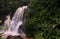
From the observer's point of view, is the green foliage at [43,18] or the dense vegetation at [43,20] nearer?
the dense vegetation at [43,20]

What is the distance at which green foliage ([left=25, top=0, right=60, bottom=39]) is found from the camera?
10.8 metres

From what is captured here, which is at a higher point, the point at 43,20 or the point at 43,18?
the point at 43,18

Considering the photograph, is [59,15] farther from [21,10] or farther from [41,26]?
[21,10]

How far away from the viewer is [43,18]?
11.9 metres

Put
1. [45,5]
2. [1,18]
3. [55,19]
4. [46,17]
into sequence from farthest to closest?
[1,18], [45,5], [46,17], [55,19]

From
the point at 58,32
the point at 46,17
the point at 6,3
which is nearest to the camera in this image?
the point at 58,32

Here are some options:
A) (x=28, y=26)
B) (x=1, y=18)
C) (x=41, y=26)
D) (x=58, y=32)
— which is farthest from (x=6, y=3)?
(x=58, y=32)

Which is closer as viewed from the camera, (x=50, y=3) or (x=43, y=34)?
(x=43, y=34)

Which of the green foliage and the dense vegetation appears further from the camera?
the green foliage

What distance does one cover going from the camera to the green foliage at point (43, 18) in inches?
425

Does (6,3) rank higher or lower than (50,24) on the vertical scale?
higher

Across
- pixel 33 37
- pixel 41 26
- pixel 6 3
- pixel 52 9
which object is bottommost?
pixel 33 37

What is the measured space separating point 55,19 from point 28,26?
8.74 feet

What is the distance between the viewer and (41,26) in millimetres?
11438
